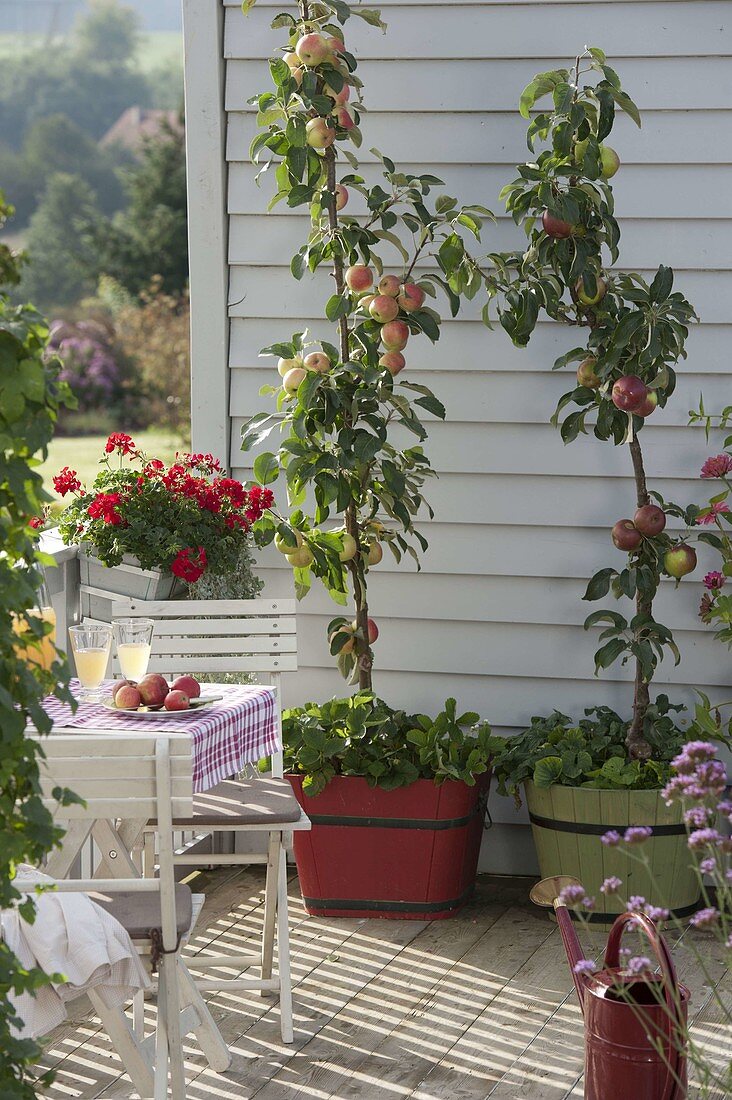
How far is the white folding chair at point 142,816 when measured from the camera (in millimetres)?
2256

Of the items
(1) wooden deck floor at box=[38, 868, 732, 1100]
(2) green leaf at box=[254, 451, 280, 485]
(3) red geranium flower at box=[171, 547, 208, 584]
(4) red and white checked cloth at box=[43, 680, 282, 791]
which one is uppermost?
(2) green leaf at box=[254, 451, 280, 485]

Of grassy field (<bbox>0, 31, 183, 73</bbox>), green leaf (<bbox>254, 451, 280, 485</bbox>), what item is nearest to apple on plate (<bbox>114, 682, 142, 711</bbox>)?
green leaf (<bbox>254, 451, 280, 485</bbox>)

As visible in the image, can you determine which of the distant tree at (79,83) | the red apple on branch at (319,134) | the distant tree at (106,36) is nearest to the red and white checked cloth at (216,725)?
the red apple on branch at (319,134)

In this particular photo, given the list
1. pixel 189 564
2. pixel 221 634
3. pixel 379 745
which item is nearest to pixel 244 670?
pixel 221 634

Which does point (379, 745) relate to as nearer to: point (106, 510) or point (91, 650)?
point (106, 510)

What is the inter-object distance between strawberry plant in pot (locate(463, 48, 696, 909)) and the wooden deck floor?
36 centimetres

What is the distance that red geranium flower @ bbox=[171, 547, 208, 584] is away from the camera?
363 cm

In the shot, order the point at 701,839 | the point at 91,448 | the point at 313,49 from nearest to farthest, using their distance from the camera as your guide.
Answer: the point at 701,839 → the point at 313,49 → the point at 91,448

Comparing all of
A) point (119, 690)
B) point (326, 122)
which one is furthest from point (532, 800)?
point (326, 122)

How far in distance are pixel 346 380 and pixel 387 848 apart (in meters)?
1.29

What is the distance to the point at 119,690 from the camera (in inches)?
113

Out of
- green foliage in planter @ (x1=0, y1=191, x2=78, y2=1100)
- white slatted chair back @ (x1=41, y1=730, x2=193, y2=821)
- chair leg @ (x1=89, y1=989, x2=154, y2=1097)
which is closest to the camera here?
green foliage in planter @ (x1=0, y1=191, x2=78, y2=1100)

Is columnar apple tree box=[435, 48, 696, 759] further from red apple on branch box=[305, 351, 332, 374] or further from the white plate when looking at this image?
the white plate

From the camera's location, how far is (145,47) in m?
18.5
